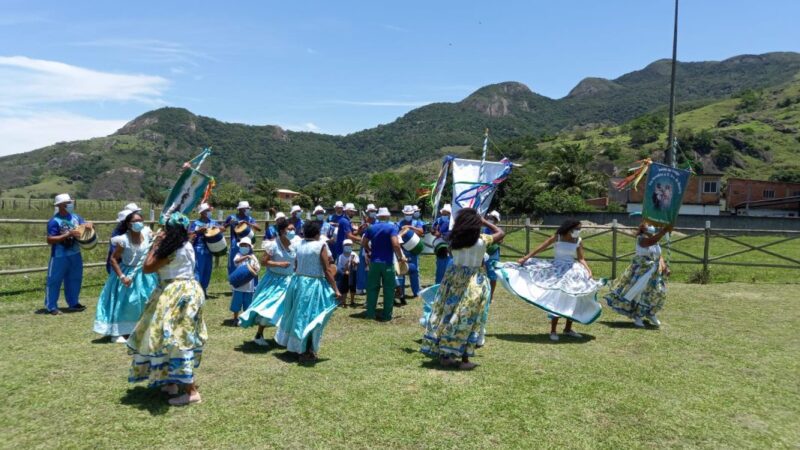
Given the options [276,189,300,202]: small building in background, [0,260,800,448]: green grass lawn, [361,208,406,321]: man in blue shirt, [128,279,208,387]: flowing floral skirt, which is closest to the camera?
[0,260,800,448]: green grass lawn

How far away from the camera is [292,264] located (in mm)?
7848

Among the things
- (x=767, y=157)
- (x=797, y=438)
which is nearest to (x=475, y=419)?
(x=797, y=438)

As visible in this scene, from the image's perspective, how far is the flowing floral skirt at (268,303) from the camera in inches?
294

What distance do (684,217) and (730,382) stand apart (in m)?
41.4

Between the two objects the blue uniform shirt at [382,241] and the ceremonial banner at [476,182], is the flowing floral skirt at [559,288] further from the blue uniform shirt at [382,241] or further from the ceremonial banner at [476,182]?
the blue uniform shirt at [382,241]

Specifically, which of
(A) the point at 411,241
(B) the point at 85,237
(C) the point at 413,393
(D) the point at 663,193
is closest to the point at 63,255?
(B) the point at 85,237

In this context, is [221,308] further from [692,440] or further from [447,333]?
[692,440]

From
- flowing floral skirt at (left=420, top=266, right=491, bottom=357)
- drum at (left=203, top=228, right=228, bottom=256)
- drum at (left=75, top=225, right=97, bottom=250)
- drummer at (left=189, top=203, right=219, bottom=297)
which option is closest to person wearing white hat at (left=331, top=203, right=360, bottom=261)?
drummer at (left=189, top=203, right=219, bottom=297)

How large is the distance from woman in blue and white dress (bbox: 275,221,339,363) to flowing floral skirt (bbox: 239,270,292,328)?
0.35 metres

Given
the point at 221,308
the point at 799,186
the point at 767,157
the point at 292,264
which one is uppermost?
the point at 767,157

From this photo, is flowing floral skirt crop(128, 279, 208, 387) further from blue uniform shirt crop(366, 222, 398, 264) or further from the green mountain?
the green mountain

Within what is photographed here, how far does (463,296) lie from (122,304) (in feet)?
15.9

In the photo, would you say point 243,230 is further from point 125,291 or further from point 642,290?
point 642,290

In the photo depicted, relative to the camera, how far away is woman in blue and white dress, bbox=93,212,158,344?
25.7 ft
